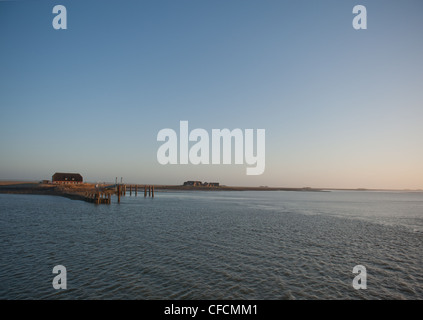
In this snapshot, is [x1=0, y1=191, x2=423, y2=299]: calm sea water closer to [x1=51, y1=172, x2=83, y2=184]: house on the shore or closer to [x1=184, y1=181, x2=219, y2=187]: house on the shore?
[x1=51, y1=172, x2=83, y2=184]: house on the shore

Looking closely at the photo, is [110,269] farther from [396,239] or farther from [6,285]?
[396,239]

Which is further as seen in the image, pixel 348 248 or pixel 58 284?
pixel 348 248

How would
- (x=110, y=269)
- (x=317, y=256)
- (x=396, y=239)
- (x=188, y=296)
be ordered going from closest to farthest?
(x=188, y=296)
(x=110, y=269)
(x=317, y=256)
(x=396, y=239)

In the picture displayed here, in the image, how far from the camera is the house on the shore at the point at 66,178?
326 feet

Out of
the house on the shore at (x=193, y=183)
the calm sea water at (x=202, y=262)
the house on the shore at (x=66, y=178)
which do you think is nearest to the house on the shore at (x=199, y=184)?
the house on the shore at (x=193, y=183)

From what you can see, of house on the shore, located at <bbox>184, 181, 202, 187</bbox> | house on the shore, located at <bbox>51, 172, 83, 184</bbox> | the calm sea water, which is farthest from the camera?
house on the shore, located at <bbox>184, 181, 202, 187</bbox>

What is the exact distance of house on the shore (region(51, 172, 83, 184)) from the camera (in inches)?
3917

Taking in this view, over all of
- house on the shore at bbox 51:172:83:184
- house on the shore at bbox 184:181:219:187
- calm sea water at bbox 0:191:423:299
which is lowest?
house on the shore at bbox 184:181:219:187

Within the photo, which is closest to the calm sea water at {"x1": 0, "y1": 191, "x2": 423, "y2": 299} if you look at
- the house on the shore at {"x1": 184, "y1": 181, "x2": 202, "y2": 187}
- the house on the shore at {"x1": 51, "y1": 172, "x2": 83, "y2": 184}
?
the house on the shore at {"x1": 51, "y1": 172, "x2": 83, "y2": 184}

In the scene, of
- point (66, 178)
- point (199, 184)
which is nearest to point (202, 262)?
point (66, 178)

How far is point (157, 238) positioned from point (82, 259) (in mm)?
6757

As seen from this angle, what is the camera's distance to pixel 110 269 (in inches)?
522
